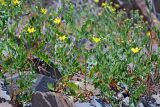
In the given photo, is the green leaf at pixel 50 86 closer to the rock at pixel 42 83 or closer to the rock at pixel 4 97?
the rock at pixel 42 83

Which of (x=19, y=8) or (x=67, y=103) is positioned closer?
(x=67, y=103)

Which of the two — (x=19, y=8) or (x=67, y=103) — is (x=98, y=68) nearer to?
(x=67, y=103)

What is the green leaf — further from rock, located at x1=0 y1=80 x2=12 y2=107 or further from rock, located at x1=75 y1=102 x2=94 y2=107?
rock, located at x1=0 y1=80 x2=12 y2=107

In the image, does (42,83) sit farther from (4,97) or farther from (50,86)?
(4,97)

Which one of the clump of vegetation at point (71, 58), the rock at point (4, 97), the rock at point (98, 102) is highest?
the clump of vegetation at point (71, 58)

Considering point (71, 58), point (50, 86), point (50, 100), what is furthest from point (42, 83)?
point (50, 100)

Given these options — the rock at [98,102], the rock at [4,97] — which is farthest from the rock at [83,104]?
the rock at [4,97]

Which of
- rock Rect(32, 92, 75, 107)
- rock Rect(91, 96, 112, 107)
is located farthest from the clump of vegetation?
rock Rect(32, 92, 75, 107)

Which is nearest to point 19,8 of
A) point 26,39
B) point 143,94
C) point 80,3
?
point 26,39
